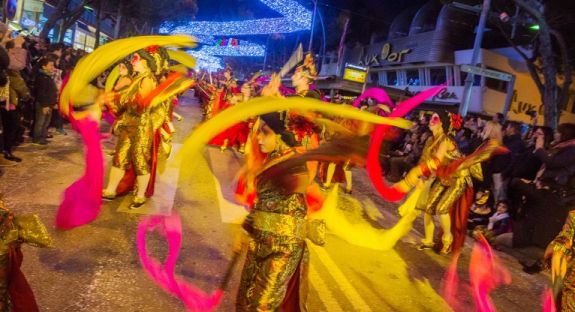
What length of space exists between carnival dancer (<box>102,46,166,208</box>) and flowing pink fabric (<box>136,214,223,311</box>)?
0.68 meters

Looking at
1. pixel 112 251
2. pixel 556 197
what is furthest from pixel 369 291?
pixel 556 197

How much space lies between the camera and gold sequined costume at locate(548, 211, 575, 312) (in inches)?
117

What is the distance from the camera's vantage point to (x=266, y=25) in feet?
149

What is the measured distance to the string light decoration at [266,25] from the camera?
3166 centimetres

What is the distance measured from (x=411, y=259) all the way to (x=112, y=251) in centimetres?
357

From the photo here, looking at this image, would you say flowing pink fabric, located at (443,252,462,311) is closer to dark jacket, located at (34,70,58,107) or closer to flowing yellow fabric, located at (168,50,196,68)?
flowing yellow fabric, located at (168,50,196,68)

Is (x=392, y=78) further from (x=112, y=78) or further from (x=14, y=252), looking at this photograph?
(x=14, y=252)

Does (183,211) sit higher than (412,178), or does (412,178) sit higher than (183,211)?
(412,178)

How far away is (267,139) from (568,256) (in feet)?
7.07

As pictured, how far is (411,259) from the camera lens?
580cm

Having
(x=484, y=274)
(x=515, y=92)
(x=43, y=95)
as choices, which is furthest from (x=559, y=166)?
(x=515, y=92)

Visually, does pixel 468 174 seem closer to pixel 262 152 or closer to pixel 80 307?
pixel 262 152

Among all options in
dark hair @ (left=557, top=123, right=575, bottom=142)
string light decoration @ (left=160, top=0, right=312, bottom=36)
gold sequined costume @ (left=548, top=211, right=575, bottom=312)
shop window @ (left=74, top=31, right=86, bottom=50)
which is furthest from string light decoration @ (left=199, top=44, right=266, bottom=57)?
gold sequined costume @ (left=548, top=211, right=575, bottom=312)

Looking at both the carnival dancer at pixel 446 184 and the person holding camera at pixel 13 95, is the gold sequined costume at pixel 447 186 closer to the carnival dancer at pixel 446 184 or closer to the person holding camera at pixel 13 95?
the carnival dancer at pixel 446 184
